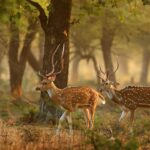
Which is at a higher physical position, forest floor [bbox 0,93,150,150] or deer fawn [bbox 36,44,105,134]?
deer fawn [bbox 36,44,105,134]

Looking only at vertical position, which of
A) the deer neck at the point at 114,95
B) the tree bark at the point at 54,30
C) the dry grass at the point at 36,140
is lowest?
the dry grass at the point at 36,140

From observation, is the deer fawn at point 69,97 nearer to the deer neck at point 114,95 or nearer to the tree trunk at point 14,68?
the deer neck at point 114,95

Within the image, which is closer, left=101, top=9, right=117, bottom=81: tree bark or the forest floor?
the forest floor

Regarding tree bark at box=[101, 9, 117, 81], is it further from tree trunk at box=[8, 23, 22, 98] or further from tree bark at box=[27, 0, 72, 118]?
tree bark at box=[27, 0, 72, 118]

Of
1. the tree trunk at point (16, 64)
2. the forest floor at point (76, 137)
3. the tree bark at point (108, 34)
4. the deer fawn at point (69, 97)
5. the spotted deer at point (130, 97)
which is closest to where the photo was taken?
the forest floor at point (76, 137)

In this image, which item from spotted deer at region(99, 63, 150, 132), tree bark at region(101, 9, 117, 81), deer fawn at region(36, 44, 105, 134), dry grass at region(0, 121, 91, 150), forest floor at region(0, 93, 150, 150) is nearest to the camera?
forest floor at region(0, 93, 150, 150)

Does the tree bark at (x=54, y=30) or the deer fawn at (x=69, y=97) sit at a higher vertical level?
the tree bark at (x=54, y=30)

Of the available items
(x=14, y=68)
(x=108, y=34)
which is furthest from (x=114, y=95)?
(x=108, y=34)

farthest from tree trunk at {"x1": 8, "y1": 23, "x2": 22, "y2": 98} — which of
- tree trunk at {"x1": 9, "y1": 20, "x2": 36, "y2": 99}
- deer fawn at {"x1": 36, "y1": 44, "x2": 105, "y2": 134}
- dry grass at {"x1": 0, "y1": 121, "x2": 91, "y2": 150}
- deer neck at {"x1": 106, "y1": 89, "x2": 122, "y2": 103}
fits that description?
dry grass at {"x1": 0, "y1": 121, "x2": 91, "y2": 150}

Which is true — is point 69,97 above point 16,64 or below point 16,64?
above

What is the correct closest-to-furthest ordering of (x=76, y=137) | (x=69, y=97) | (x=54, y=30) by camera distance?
(x=76, y=137), (x=69, y=97), (x=54, y=30)

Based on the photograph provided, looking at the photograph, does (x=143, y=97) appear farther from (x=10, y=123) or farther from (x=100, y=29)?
(x=100, y=29)

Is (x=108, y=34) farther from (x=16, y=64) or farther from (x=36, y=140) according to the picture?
(x=36, y=140)

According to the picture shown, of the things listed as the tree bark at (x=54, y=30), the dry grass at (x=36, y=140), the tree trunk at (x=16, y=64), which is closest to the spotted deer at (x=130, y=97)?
the tree bark at (x=54, y=30)
